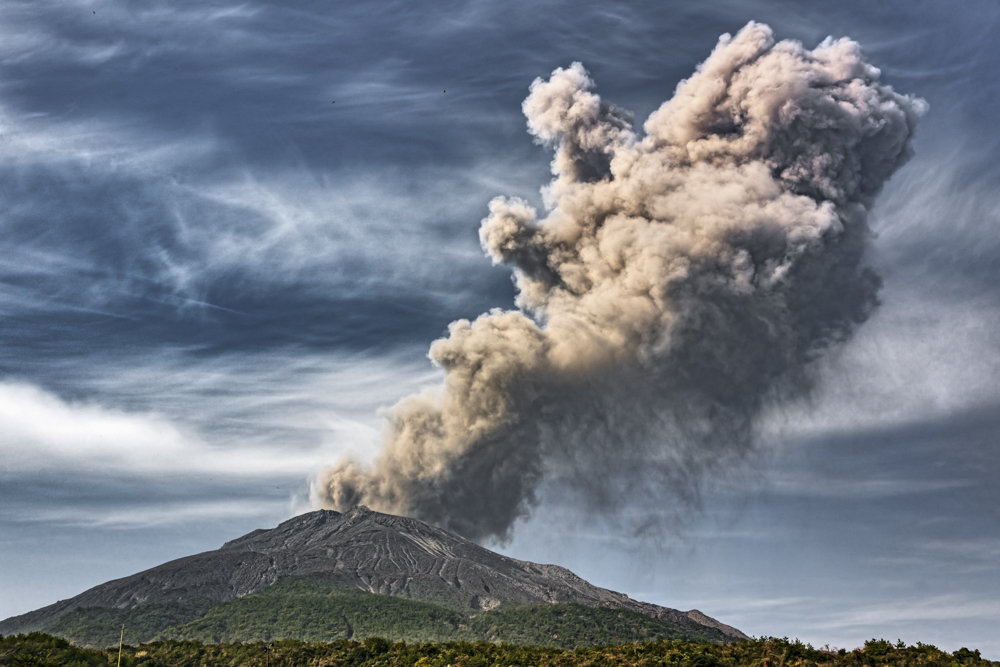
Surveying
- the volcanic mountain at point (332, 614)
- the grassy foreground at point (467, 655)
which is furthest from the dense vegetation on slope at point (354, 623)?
the grassy foreground at point (467, 655)

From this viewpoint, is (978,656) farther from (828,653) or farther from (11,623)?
(11,623)

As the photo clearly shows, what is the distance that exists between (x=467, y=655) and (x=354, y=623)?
120766 millimetres

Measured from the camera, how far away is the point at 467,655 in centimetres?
5319

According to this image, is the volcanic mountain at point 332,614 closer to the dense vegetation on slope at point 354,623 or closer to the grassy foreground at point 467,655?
the dense vegetation on slope at point 354,623

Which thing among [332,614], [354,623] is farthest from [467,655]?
[332,614]

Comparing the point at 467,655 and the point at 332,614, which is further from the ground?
the point at 332,614

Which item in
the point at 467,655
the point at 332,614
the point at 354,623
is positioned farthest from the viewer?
the point at 332,614

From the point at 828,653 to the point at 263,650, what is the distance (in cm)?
3949

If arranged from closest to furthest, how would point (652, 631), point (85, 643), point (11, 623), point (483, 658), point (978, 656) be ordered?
point (978, 656) < point (483, 658) < point (85, 643) < point (652, 631) < point (11, 623)

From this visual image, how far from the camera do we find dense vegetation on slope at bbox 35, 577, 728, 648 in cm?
15650

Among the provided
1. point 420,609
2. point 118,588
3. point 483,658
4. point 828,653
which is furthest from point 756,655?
point 118,588

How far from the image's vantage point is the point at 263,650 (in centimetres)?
6012

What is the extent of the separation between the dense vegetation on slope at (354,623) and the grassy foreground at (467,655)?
98.0m

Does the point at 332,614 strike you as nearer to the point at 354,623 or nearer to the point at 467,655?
the point at 354,623
